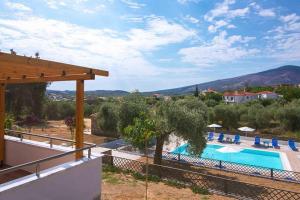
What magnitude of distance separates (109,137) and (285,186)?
1371 centimetres

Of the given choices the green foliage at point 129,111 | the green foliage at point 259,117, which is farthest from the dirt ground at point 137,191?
the green foliage at point 259,117

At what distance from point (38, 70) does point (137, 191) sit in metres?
5.22

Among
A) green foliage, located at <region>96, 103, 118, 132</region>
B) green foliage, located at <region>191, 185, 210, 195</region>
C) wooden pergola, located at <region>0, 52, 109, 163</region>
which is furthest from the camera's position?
green foliage, located at <region>96, 103, 118, 132</region>

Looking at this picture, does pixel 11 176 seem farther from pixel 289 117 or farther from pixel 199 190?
pixel 289 117

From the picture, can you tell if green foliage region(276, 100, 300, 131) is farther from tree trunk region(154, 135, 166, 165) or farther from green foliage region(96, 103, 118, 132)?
tree trunk region(154, 135, 166, 165)

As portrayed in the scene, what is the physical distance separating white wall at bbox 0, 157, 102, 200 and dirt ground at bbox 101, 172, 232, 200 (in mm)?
1623

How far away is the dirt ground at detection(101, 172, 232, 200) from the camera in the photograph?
8695 mm

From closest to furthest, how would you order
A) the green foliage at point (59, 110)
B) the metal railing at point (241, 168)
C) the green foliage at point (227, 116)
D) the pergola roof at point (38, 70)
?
the pergola roof at point (38, 70), the metal railing at point (241, 168), the green foliage at point (227, 116), the green foliage at point (59, 110)

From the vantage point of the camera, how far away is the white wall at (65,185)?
195 inches

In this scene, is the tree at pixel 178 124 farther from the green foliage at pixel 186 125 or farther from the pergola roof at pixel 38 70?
the pergola roof at pixel 38 70

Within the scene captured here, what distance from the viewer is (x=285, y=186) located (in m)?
12.7

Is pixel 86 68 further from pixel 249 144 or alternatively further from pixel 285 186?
pixel 249 144

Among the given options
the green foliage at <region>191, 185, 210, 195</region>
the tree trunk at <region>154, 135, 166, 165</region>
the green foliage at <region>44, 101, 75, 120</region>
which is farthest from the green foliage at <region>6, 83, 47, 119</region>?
the green foliage at <region>191, 185, 210, 195</region>

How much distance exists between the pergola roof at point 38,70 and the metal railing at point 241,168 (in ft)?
35.2
